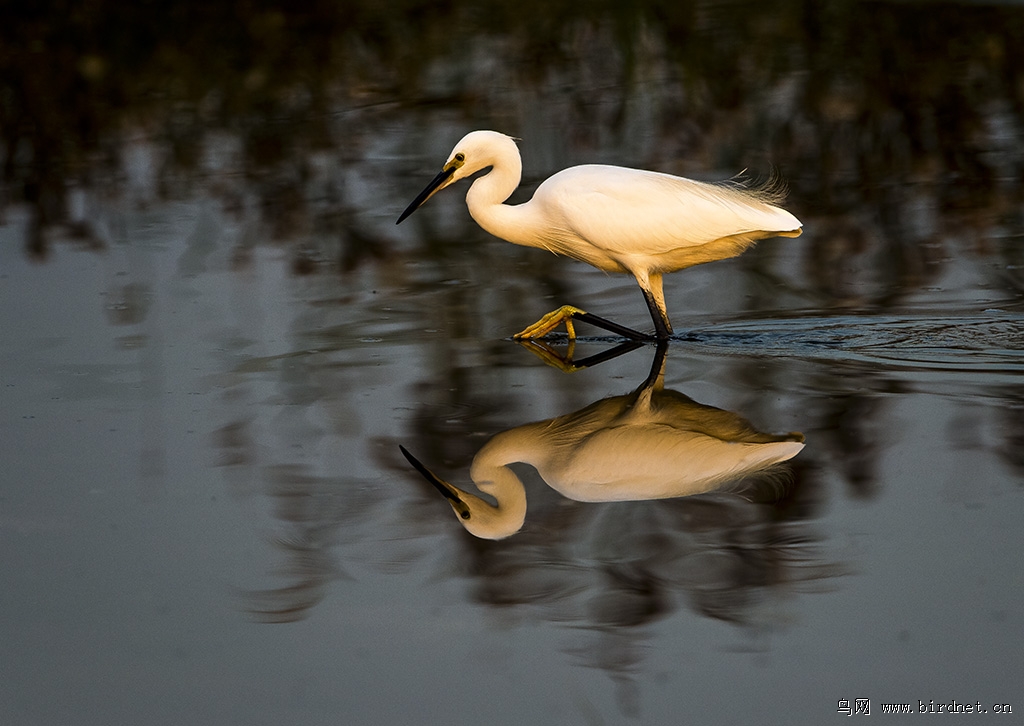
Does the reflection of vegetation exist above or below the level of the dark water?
above

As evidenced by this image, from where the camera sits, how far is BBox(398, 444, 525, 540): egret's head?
14.0 feet

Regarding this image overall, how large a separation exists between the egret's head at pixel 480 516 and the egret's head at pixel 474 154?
7.66 feet

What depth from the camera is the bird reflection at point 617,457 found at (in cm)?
448

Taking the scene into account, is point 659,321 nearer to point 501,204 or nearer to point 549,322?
point 549,322

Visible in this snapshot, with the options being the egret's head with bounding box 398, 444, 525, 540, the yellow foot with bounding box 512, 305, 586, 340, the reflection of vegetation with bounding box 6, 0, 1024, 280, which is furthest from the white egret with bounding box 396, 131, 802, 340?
→ the egret's head with bounding box 398, 444, 525, 540

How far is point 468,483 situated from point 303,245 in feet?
12.9

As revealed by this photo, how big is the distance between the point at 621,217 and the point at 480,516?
2400 mm

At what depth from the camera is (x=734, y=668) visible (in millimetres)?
3383

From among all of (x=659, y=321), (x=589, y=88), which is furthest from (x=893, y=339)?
(x=589, y=88)

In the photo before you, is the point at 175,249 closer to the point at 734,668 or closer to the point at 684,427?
the point at 684,427

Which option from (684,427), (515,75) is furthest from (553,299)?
(515,75)

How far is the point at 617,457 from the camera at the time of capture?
4.79m

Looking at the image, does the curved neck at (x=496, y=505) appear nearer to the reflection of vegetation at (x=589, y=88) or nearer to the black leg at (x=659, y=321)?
the black leg at (x=659, y=321)

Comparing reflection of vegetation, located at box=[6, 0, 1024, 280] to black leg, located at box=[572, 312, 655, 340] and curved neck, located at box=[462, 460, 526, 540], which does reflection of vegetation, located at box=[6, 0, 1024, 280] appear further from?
curved neck, located at box=[462, 460, 526, 540]
